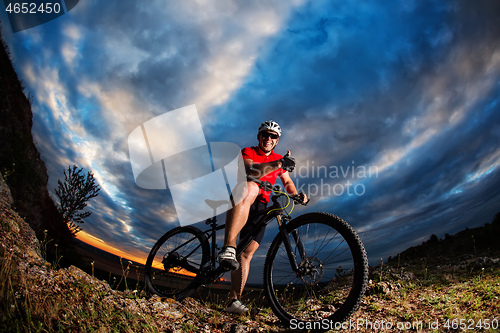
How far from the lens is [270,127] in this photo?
4449mm

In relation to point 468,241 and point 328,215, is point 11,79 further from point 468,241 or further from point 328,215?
point 468,241

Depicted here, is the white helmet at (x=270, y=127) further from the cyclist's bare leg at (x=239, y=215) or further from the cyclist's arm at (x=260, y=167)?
the cyclist's bare leg at (x=239, y=215)

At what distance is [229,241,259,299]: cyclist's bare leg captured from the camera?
4309 mm

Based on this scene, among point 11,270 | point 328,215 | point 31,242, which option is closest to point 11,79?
point 31,242

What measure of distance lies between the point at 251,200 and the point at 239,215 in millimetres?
288

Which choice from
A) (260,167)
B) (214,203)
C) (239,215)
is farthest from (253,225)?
(260,167)

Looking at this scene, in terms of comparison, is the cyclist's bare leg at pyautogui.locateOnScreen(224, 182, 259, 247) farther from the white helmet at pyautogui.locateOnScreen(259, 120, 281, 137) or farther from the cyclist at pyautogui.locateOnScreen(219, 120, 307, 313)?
the white helmet at pyautogui.locateOnScreen(259, 120, 281, 137)

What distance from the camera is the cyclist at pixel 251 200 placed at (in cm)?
366

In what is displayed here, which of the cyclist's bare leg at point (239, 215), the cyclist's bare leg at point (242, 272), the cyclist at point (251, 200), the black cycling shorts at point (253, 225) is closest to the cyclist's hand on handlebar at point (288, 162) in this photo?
the cyclist at point (251, 200)

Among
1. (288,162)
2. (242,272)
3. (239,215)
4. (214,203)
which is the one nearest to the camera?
(288,162)

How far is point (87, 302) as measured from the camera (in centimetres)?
280

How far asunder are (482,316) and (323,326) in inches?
70.0

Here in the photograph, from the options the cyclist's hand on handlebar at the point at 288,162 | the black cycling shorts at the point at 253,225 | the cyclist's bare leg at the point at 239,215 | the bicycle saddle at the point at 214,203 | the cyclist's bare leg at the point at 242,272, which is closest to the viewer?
the cyclist's hand on handlebar at the point at 288,162

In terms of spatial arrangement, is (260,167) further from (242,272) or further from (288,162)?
(242,272)
